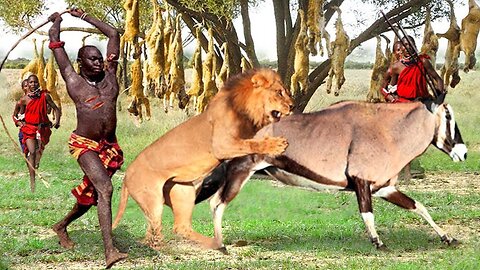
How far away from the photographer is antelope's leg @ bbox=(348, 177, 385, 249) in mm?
5609

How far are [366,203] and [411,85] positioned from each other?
0.98 m

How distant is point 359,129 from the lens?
5.87m

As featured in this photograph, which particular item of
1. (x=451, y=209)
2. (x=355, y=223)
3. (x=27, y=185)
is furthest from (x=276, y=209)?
(x=27, y=185)

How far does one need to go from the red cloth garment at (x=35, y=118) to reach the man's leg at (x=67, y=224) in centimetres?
452

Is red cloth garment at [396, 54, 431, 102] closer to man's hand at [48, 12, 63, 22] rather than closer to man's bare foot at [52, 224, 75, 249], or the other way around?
man's hand at [48, 12, 63, 22]

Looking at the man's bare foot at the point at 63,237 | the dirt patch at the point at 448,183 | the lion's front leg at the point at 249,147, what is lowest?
the dirt patch at the point at 448,183

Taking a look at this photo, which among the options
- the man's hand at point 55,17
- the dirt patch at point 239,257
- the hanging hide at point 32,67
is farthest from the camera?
the hanging hide at point 32,67

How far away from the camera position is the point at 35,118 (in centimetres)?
1158

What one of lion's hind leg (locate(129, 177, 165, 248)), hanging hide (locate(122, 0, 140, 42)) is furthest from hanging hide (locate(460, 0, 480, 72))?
lion's hind leg (locate(129, 177, 165, 248))

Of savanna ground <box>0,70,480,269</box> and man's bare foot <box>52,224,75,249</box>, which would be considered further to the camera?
man's bare foot <box>52,224,75,249</box>

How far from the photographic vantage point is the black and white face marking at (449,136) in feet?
18.1

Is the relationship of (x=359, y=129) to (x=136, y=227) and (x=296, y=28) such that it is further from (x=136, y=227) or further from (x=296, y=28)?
(x=296, y=28)

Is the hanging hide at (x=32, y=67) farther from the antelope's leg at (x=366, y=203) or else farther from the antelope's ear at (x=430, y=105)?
the antelope's ear at (x=430, y=105)

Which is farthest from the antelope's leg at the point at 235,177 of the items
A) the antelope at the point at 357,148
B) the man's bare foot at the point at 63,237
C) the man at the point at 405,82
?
the man's bare foot at the point at 63,237
